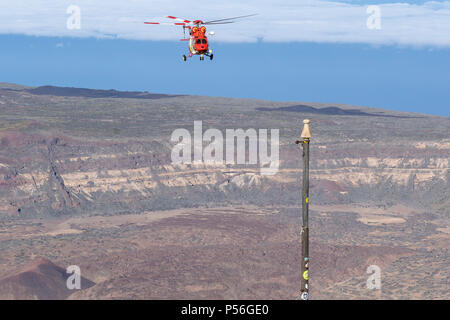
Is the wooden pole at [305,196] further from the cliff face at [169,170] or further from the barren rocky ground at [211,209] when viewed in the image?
the cliff face at [169,170]

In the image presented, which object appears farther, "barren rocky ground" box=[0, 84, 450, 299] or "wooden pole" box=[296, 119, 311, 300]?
"barren rocky ground" box=[0, 84, 450, 299]

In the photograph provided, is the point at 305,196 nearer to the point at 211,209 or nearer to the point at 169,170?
the point at 211,209

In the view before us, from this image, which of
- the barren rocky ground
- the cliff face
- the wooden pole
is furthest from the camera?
the cliff face

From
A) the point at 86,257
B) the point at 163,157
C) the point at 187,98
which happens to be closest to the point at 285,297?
the point at 86,257

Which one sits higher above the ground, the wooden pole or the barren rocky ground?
the wooden pole

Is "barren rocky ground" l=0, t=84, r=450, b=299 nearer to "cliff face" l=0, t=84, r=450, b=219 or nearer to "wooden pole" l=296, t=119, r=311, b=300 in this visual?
"cliff face" l=0, t=84, r=450, b=219

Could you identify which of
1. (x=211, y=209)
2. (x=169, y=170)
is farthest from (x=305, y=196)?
(x=169, y=170)

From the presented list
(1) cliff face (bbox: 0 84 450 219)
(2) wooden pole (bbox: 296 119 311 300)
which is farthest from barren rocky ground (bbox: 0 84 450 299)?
(2) wooden pole (bbox: 296 119 311 300)
